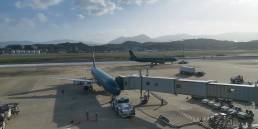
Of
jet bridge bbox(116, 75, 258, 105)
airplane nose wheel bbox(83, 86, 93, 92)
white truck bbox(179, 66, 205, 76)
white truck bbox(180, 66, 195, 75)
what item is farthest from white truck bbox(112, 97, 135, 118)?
white truck bbox(180, 66, 195, 75)

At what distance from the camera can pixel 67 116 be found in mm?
43219

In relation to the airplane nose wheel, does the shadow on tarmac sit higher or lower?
lower

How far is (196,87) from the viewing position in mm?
41656

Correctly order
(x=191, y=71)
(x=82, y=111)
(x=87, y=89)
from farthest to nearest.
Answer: (x=191, y=71) → (x=87, y=89) → (x=82, y=111)

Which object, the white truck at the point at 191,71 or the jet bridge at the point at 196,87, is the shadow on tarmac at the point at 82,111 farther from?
the white truck at the point at 191,71

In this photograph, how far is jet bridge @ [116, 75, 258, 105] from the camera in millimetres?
36469

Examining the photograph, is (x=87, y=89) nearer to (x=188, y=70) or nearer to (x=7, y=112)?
(x=7, y=112)

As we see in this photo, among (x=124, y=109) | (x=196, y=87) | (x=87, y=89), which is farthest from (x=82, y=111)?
(x=196, y=87)

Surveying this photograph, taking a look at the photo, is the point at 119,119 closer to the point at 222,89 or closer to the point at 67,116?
the point at 67,116

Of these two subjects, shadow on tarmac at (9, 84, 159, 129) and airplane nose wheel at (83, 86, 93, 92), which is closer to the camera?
shadow on tarmac at (9, 84, 159, 129)

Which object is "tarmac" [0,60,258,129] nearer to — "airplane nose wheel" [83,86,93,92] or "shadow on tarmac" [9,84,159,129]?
"shadow on tarmac" [9,84,159,129]

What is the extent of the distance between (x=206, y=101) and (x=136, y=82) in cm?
1217

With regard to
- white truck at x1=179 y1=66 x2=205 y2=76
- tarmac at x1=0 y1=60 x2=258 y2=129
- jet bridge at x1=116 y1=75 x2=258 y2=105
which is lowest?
tarmac at x1=0 y1=60 x2=258 y2=129

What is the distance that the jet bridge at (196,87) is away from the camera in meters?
36.5
